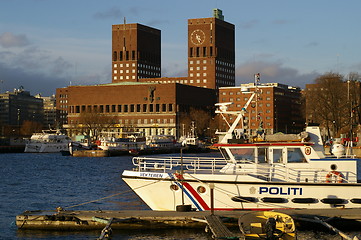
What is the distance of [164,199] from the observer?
107 ft

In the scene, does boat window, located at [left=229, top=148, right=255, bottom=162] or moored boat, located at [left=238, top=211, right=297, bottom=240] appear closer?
moored boat, located at [left=238, top=211, right=297, bottom=240]

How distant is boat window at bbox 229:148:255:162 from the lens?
3262cm

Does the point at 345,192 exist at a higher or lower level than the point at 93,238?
higher

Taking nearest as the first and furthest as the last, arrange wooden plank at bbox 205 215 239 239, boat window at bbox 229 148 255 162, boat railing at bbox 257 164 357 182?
wooden plank at bbox 205 215 239 239, boat railing at bbox 257 164 357 182, boat window at bbox 229 148 255 162

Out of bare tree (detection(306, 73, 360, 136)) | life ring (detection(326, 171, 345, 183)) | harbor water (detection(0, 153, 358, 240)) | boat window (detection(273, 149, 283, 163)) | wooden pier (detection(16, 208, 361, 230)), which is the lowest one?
harbor water (detection(0, 153, 358, 240))

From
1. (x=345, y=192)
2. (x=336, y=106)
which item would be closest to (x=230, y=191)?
(x=345, y=192)

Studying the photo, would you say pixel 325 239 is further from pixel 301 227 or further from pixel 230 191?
pixel 230 191

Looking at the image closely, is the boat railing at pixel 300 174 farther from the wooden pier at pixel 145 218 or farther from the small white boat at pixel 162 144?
the small white boat at pixel 162 144

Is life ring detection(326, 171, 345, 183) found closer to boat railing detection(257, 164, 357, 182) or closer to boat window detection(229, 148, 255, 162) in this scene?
boat railing detection(257, 164, 357, 182)

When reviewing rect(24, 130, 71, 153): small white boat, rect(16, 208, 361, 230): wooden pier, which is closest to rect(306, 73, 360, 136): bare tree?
rect(24, 130, 71, 153): small white boat

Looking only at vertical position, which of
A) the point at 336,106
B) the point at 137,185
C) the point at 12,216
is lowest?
the point at 12,216

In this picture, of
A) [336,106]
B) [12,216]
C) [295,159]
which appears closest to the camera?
[295,159]

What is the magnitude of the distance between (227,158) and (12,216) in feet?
47.7

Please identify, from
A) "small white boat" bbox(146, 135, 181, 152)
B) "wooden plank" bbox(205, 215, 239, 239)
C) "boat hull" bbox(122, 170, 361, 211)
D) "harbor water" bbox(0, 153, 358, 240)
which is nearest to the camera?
"wooden plank" bbox(205, 215, 239, 239)
